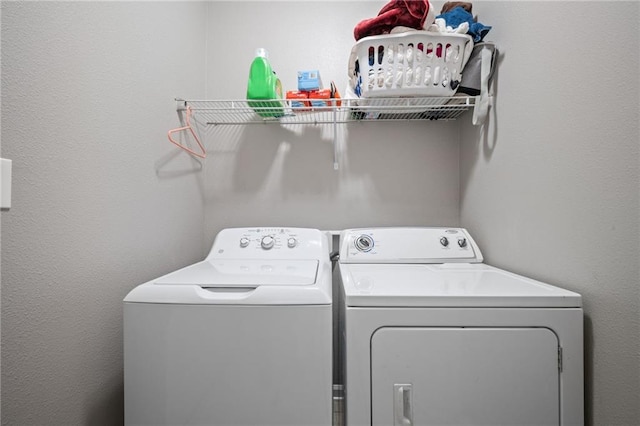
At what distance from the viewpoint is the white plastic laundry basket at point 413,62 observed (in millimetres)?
1179

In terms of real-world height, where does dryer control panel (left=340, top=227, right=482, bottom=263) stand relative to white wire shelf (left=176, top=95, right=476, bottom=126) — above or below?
below

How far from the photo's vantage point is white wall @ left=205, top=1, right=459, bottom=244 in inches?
66.1

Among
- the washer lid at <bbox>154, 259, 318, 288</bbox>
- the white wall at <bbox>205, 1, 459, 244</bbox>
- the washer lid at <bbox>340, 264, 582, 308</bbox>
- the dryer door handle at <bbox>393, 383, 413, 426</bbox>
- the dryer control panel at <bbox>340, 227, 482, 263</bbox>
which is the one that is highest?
the white wall at <bbox>205, 1, 459, 244</bbox>

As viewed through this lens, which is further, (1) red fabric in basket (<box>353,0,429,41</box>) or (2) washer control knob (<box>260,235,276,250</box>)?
(2) washer control knob (<box>260,235,276,250</box>)

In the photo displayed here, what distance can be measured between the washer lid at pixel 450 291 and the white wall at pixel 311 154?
2.21ft

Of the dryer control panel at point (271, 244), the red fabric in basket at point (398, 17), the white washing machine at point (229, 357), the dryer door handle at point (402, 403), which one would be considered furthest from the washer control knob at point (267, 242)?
the red fabric in basket at point (398, 17)

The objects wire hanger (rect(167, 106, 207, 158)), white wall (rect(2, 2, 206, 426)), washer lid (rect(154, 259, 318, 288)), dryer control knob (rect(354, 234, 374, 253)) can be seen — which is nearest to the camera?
white wall (rect(2, 2, 206, 426))

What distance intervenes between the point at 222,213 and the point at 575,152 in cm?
164

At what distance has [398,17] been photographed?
3.82 feet

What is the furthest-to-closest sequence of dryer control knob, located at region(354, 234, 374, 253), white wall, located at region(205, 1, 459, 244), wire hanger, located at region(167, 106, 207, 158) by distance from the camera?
white wall, located at region(205, 1, 459, 244) → dryer control knob, located at region(354, 234, 374, 253) → wire hanger, located at region(167, 106, 207, 158)

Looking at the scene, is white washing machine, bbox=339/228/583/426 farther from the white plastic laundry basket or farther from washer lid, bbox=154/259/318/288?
the white plastic laundry basket

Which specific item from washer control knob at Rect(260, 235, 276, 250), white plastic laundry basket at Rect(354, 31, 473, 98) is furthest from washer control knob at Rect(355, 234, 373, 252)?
white plastic laundry basket at Rect(354, 31, 473, 98)

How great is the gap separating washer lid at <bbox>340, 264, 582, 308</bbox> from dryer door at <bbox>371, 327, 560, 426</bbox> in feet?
0.24

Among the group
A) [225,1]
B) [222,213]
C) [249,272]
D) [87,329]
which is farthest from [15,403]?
[225,1]
